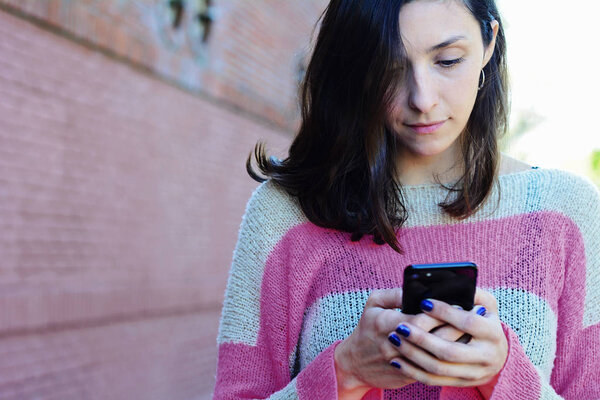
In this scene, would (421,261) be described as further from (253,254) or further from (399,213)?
(253,254)

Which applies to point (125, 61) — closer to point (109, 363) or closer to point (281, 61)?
point (109, 363)

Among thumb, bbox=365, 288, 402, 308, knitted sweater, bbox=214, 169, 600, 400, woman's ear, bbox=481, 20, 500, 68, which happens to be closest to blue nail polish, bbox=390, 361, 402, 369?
thumb, bbox=365, 288, 402, 308

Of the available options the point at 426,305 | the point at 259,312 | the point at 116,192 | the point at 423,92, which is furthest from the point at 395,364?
the point at 116,192

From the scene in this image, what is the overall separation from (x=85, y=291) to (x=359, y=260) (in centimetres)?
280

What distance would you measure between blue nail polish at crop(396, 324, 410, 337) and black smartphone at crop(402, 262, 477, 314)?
7 centimetres

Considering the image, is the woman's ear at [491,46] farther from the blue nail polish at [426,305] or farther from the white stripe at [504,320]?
the blue nail polish at [426,305]

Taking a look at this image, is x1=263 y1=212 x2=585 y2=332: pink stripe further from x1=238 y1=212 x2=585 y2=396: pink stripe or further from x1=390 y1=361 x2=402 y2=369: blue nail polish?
x1=390 y1=361 x2=402 y2=369: blue nail polish

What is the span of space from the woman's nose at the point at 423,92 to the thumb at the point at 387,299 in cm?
57

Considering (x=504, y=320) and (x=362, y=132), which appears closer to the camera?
(x=504, y=320)

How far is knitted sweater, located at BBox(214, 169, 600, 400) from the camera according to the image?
2066mm

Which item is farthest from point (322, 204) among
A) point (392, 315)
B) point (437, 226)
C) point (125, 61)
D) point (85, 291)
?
point (125, 61)

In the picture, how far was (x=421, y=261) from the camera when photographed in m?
2.15

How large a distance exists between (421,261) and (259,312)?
0.50m

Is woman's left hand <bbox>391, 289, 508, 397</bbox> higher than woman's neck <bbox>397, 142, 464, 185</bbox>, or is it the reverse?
woman's neck <bbox>397, 142, 464, 185</bbox>
